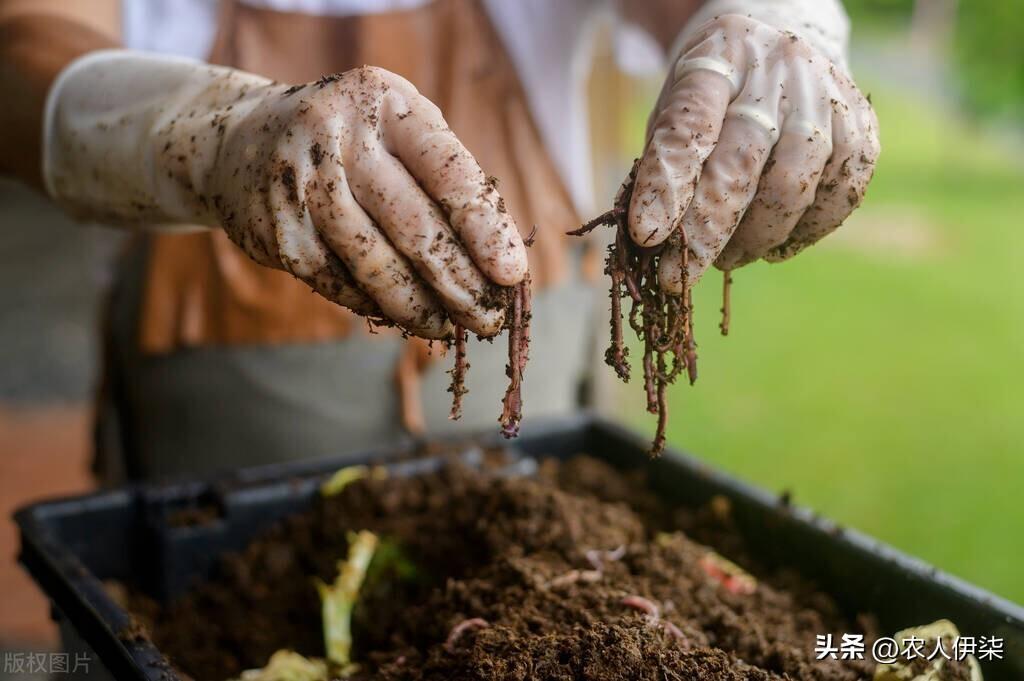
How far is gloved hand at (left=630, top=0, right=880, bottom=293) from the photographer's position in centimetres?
96

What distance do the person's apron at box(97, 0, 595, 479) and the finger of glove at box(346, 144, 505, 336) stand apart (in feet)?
2.72

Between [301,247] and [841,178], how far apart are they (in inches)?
23.0

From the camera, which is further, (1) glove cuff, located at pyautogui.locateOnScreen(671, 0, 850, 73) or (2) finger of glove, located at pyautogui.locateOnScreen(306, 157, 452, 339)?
(1) glove cuff, located at pyautogui.locateOnScreen(671, 0, 850, 73)

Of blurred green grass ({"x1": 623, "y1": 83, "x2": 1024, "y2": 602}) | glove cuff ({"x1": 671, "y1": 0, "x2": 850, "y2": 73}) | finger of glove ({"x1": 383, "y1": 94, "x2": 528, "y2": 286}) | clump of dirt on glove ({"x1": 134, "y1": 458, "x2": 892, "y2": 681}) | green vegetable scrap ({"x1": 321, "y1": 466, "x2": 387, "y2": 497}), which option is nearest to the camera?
finger of glove ({"x1": 383, "y1": 94, "x2": 528, "y2": 286})

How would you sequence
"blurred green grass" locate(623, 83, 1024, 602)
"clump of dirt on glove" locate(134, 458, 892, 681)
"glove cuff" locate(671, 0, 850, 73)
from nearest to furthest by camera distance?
1. "clump of dirt on glove" locate(134, 458, 892, 681)
2. "glove cuff" locate(671, 0, 850, 73)
3. "blurred green grass" locate(623, 83, 1024, 602)

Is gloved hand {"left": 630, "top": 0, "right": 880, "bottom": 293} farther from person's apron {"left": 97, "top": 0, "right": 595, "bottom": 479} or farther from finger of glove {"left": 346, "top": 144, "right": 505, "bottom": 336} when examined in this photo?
person's apron {"left": 97, "top": 0, "right": 595, "bottom": 479}

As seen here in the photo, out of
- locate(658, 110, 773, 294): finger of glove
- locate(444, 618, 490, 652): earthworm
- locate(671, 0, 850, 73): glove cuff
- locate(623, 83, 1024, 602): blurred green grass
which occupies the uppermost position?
locate(671, 0, 850, 73): glove cuff

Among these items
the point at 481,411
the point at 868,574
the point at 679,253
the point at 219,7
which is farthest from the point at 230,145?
the point at 481,411

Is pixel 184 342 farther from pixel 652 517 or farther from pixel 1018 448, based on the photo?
pixel 1018 448

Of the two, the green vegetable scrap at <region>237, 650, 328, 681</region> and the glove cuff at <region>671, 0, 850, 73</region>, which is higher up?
the glove cuff at <region>671, 0, 850, 73</region>

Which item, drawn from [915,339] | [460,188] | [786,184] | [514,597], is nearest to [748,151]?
[786,184]

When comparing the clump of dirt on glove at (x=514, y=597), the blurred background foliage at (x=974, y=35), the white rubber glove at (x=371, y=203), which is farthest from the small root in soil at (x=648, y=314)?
the blurred background foliage at (x=974, y=35)

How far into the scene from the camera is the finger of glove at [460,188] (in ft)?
2.93

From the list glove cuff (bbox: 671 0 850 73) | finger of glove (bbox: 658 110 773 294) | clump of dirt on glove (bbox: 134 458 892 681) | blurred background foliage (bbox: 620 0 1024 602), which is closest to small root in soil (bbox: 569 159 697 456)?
finger of glove (bbox: 658 110 773 294)
